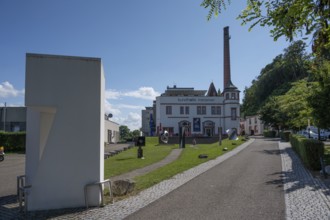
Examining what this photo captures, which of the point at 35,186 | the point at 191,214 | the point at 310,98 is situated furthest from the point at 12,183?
the point at 310,98

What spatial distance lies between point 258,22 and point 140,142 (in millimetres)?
19622

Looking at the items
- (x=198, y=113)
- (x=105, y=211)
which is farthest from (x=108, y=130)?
(x=105, y=211)

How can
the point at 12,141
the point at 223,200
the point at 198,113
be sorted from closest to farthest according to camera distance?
the point at 223,200
the point at 12,141
the point at 198,113

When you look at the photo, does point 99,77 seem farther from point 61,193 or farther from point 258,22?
point 258,22

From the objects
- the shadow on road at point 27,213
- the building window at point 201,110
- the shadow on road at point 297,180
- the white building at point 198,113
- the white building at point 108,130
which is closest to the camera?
the shadow on road at point 27,213

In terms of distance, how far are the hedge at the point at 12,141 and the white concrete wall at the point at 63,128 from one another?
98.0 feet

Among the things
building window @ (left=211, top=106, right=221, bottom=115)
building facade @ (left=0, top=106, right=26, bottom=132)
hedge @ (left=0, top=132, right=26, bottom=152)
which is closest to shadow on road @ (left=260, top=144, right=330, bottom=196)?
hedge @ (left=0, top=132, right=26, bottom=152)

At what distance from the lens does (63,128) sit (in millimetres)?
8859

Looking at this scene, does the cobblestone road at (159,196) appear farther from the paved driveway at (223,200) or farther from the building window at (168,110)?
the building window at (168,110)

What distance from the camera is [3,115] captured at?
44344mm

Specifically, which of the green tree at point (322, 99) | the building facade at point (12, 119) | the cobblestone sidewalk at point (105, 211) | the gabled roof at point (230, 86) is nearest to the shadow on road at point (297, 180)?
the green tree at point (322, 99)

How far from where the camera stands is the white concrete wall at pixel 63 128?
28.2ft

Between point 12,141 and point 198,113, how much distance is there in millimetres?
41564

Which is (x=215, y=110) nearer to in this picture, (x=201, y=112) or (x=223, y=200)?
(x=201, y=112)
